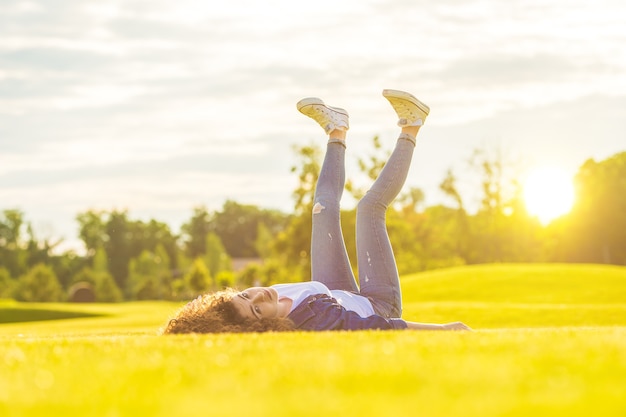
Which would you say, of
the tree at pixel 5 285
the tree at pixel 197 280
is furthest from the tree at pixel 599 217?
the tree at pixel 5 285

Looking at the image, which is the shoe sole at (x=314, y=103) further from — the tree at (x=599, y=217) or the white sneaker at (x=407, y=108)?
the tree at (x=599, y=217)

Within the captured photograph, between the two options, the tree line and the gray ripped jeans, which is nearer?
the gray ripped jeans

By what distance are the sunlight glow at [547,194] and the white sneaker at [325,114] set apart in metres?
50.0

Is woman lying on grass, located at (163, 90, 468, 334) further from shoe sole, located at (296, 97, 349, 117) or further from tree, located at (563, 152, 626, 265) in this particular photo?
tree, located at (563, 152, 626, 265)

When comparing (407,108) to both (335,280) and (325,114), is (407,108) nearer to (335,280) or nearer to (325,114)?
(325,114)

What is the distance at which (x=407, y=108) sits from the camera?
8.16 m

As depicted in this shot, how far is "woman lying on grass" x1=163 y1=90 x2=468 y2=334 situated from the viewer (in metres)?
6.11

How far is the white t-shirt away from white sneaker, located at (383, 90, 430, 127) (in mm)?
1922

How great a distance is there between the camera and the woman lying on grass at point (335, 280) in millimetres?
6105

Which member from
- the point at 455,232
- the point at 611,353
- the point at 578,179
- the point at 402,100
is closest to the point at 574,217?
the point at 578,179

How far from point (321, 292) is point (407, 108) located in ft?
8.19

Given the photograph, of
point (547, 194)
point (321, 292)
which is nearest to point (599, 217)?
point (547, 194)

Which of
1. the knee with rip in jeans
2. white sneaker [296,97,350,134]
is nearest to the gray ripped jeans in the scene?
the knee with rip in jeans

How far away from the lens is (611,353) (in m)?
4.00
